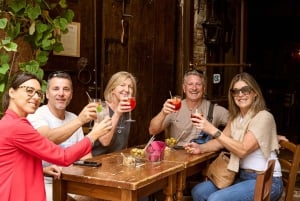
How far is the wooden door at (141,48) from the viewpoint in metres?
4.82

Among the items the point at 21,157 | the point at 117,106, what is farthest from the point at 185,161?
the point at 21,157

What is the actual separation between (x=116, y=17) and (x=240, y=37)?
1.81 metres

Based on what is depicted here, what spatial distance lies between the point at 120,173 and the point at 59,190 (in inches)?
15.1

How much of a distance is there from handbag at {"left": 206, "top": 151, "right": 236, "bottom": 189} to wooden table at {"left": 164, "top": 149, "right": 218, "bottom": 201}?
8 centimetres

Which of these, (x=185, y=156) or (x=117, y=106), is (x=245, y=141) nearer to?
(x=185, y=156)

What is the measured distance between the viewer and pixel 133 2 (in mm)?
5055

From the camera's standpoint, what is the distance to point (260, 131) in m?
3.48

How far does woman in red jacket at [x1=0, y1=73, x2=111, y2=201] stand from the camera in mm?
2426

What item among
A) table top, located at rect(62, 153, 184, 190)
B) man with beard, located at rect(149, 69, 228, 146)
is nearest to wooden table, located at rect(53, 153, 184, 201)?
table top, located at rect(62, 153, 184, 190)

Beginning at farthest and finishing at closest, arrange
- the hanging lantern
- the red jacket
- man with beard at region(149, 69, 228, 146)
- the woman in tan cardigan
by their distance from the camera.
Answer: the hanging lantern → man with beard at region(149, 69, 228, 146) → the woman in tan cardigan → the red jacket

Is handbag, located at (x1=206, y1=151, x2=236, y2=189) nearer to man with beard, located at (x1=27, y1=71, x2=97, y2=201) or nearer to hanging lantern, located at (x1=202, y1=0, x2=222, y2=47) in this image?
man with beard, located at (x1=27, y1=71, x2=97, y2=201)

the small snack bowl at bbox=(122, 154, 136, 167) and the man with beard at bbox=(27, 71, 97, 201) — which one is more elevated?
the man with beard at bbox=(27, 71, 97, 201)

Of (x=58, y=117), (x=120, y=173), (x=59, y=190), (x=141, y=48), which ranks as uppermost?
(x=141, y=48)

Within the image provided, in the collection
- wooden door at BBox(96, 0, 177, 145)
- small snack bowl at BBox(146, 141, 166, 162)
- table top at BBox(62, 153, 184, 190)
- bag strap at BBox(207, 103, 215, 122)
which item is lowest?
table top at BBox(62, 153, 184, 190)
